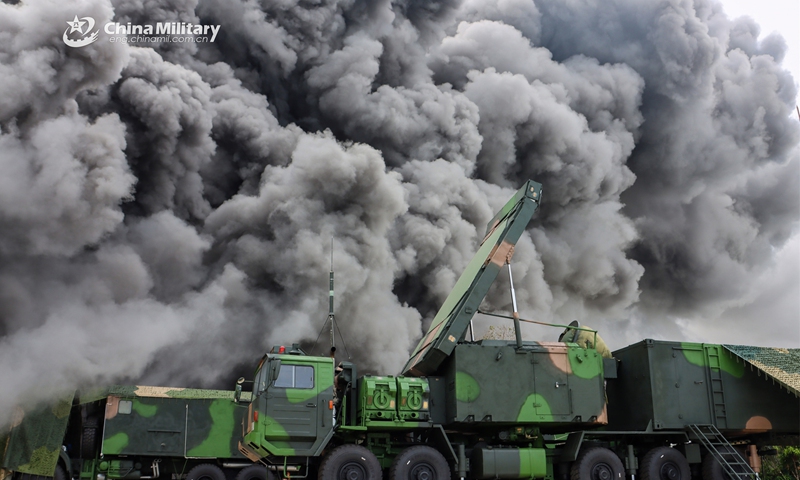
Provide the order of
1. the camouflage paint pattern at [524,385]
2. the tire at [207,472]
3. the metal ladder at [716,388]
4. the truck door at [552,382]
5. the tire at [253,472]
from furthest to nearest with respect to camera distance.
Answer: the tire at [207,472] < the tire at [253,472] < the metal ladder at [716,388] < the truck door at [552,382] < the camouflage paint pattern at [524,385]

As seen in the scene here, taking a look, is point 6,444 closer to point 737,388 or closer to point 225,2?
point 737,388

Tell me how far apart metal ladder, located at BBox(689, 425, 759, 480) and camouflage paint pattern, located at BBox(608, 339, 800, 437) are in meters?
0.15

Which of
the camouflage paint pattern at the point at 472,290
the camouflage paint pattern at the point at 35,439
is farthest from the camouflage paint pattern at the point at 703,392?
the camouflage paint pattern at the point at 35,439

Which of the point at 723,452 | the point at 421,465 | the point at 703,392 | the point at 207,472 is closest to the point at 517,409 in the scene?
the point at 421,465

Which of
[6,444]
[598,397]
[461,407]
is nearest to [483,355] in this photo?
[461,407]

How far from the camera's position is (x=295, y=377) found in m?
9.52

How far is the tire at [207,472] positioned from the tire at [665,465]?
8.03 meters

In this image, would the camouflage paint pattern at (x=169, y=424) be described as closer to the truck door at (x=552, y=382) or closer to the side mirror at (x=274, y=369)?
the side mirror at (x=274, y=369)

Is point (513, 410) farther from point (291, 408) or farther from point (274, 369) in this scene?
point (274, 369)

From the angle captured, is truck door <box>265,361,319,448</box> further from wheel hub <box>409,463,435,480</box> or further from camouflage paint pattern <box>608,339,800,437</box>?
camouflage paint pattern <box>608,339,800,437</box>

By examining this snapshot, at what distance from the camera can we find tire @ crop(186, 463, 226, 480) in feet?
45.2

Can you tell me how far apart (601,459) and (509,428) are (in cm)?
136

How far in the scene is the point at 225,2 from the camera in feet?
89.2

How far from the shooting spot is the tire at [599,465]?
10000 mm
